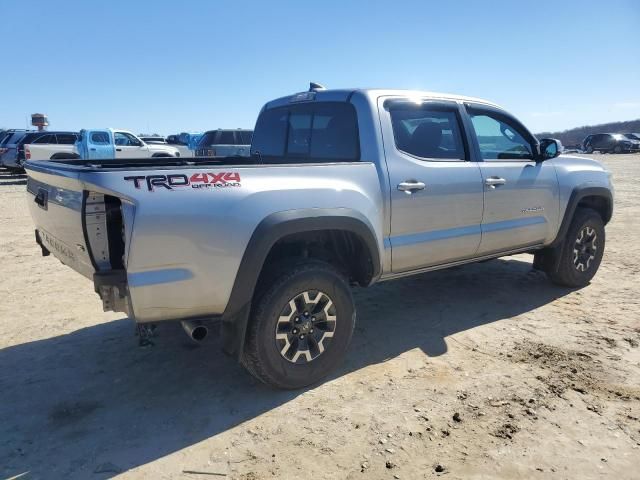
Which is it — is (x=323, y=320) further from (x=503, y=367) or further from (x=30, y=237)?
(x=30, y=237)

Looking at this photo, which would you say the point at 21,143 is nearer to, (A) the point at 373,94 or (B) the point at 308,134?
(B) the point at 308,134

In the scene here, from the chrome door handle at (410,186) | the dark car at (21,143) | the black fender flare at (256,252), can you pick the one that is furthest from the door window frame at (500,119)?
the dark car at (21,143)

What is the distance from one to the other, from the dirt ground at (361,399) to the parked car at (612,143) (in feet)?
121

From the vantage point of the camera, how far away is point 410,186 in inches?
145

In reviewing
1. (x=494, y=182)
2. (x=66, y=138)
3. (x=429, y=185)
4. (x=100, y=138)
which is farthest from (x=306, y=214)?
(x=66, y=138)

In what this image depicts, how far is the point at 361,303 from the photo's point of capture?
5070 millimetres

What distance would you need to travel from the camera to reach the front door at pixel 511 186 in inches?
172

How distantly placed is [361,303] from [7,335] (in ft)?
10.3

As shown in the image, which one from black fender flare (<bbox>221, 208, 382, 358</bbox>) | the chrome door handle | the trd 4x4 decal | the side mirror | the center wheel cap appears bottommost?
the center wheel cap

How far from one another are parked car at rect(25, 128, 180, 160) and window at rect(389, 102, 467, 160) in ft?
46.5

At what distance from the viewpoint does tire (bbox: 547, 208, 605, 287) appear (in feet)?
17.3

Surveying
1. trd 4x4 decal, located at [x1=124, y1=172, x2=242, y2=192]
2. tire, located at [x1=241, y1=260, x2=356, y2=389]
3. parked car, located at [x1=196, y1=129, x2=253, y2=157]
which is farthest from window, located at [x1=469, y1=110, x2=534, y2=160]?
parked car, located at [x1=196, y1=129, x2=253, y2=157]

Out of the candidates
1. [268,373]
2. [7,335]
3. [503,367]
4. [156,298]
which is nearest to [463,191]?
[503,367]

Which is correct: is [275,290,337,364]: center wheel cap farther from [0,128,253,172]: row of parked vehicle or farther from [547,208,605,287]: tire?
[0,128,253,172]: row of parked vehicle
